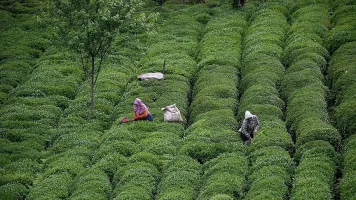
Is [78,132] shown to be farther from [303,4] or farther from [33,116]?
[303,4]

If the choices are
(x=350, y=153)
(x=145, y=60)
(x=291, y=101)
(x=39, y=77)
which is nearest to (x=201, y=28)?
(x=145, y=60)

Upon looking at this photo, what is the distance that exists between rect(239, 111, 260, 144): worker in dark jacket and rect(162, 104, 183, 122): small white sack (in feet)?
17.2

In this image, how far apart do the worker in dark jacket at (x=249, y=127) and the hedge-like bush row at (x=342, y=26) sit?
53.3 ft

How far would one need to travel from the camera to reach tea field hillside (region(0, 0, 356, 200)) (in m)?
33.7

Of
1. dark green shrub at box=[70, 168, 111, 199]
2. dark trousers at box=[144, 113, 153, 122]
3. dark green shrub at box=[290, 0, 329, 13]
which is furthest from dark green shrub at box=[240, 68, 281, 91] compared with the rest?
dark green shrub at box=[290, 0, 329, 13]

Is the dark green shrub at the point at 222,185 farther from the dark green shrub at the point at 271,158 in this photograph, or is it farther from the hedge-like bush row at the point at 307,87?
the hedge-like bush row at the point at 307,87

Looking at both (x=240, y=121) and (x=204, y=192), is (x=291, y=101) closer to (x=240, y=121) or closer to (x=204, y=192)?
(x=240, y=121)

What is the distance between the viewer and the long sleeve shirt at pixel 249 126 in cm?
3878

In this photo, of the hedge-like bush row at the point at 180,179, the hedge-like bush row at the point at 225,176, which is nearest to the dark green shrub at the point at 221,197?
the hedge-like bush row at the point at 225,176

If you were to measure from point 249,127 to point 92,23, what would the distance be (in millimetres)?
13421

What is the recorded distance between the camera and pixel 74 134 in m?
41.8

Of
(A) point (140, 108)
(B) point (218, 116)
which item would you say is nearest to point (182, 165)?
(B) point (218, 116)

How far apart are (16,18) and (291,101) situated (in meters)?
38.5

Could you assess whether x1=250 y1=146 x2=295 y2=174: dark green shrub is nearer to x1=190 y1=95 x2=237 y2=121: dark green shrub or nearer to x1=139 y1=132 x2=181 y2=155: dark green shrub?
x1=139 y1=132 x2=181 y2=155: dark green shrub
